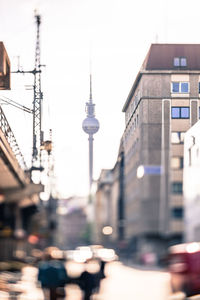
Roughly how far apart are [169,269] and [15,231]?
38871mm

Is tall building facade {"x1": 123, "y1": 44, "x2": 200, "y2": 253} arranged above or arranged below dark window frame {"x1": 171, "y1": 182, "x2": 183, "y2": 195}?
above

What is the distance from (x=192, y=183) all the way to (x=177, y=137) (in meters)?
11.5

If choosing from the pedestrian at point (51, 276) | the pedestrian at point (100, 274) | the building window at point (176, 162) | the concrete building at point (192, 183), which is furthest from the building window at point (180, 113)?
the pedestrian at point (51, 276)

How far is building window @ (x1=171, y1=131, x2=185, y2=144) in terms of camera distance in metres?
32.2

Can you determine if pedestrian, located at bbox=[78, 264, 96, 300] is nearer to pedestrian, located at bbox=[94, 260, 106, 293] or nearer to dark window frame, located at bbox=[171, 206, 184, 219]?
pedestrian, located at bbox=[94, 260, 106, 293]

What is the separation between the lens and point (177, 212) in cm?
4809

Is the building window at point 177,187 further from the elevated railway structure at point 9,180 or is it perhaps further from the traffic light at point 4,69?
the traffic light at point 4,69

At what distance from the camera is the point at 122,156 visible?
41.5 m

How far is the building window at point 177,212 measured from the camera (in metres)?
47.7

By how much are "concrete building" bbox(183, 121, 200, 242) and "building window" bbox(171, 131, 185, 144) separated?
25cm

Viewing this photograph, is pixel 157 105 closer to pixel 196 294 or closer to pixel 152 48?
pixel 152 48

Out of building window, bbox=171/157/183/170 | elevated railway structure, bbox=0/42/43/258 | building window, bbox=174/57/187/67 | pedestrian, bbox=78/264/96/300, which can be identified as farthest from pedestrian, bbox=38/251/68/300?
building window, bbox=174/57/187/67

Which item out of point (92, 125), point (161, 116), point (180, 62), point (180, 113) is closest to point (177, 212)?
point (92, 125)

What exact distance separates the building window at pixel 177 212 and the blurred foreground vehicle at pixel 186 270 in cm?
2970
